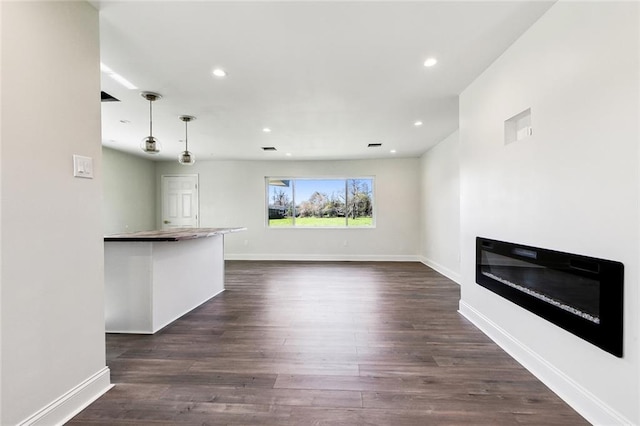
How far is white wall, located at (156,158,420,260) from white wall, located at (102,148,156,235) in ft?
1.69

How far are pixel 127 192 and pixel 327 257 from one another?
15.9ft

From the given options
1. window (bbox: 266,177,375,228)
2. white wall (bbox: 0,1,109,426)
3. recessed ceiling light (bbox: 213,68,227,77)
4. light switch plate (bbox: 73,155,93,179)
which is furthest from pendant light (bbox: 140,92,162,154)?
window (bbox: 266,177,375,228)

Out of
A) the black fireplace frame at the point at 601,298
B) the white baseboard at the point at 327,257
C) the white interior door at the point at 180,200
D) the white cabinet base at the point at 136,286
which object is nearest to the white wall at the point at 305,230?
the white baseboard at the point at 327,257

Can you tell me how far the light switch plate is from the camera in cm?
169

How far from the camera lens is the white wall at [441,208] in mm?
4801

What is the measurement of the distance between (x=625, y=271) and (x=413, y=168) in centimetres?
574

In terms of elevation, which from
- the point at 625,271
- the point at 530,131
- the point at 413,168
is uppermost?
the point at 413,168

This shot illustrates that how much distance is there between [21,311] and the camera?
1405 millimetres

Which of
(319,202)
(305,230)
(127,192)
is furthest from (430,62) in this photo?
(127,192)

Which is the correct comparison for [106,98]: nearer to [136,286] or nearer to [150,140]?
[150,140]

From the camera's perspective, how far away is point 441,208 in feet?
17.9

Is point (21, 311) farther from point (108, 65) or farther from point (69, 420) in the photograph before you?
point (108, 65)

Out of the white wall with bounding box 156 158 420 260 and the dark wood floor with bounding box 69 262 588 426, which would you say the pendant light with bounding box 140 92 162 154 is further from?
the white wall with bounding box 156 158 420 260

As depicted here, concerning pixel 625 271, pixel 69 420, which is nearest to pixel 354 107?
pixel 625 271
